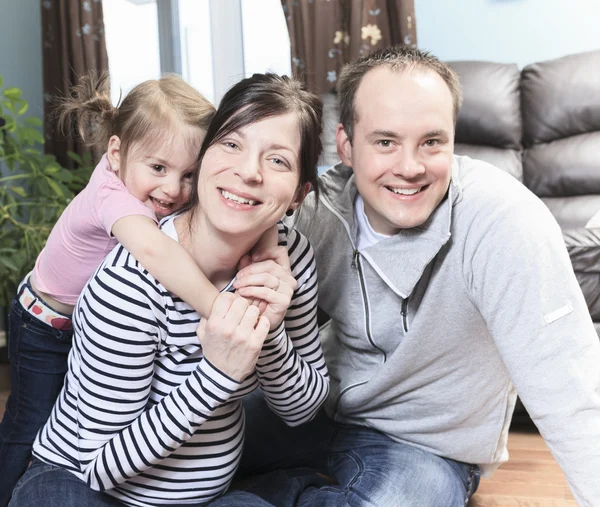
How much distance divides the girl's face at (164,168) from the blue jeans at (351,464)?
0.57 meters

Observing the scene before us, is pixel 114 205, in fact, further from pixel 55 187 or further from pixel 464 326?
pixel 55 187

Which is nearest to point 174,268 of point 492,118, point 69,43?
point 492,118

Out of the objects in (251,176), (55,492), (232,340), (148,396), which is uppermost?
(251,176)

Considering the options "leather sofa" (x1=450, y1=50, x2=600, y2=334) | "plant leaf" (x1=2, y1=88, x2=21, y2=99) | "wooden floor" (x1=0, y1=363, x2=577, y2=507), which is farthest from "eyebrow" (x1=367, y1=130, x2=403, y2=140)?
"plant leaf" (x1=2, y1=88, x2=21, y2=99)

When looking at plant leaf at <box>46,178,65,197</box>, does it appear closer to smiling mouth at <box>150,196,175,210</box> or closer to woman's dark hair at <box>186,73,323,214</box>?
smiling mouth at <box>150,196,175,210</box>

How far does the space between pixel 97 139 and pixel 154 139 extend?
0.22m

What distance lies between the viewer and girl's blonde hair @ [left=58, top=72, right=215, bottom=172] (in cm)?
138

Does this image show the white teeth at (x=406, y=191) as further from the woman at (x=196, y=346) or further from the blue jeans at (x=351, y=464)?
the blue jeans at (x=351, y=464)

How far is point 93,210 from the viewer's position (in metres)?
1.35

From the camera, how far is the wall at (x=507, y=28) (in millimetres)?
3158

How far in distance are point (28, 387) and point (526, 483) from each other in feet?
4.23

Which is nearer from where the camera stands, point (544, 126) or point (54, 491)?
point (54, 491)

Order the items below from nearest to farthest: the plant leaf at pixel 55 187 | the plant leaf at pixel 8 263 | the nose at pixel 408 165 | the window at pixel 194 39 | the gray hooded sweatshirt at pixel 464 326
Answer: the gray hooded sweatshirt at pixel 464 326, the nose at pixel 408 165, the plant leaf at pixel 8 263, the plant leaf at pixel 55 187, the window at pixel 194 39

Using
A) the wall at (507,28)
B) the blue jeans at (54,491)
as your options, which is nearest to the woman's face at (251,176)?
the blue jeans at (54,491)
